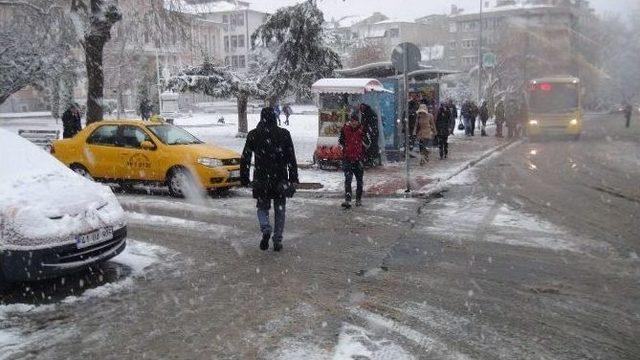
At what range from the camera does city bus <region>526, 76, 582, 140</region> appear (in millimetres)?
24828

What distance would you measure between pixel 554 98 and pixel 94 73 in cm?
1889

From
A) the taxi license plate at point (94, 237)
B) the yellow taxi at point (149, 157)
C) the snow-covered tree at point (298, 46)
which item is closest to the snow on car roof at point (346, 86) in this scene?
the yellow taxi at point (149, 157)

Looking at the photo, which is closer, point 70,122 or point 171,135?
point 171,135

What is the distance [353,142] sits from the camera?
9.99 metres

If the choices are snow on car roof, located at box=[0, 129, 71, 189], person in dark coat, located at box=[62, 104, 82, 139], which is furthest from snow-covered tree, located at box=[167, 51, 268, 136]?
snow on car roof, located at box=[0, 129, 71, 189]

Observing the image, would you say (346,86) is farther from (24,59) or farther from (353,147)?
(24,59)

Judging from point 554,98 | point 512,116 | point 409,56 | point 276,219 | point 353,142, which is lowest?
point 276,219

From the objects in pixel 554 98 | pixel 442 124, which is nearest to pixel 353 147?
pixel 442 124

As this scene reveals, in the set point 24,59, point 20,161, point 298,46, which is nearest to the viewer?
point 20,161

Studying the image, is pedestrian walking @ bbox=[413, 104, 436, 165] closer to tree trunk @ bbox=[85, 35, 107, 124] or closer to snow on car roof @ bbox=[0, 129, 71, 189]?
tree trunk @ bbox=[85, 35, 107, 124]

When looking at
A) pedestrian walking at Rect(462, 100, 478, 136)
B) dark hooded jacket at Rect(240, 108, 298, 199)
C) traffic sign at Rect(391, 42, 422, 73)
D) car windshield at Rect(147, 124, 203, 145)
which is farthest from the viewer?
pedestrian walking at Rect(462, 100, 478, 136)

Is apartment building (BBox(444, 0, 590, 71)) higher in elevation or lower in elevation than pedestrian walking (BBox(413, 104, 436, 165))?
higher

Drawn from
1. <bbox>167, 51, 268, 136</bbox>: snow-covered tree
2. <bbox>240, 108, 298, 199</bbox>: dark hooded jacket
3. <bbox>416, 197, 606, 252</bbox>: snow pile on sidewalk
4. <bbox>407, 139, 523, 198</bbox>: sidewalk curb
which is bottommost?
<bbox>416, 197, 606, 252</bbox>: snow pile on sidewalk

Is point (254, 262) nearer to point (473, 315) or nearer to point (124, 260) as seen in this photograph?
point (124, 260)
